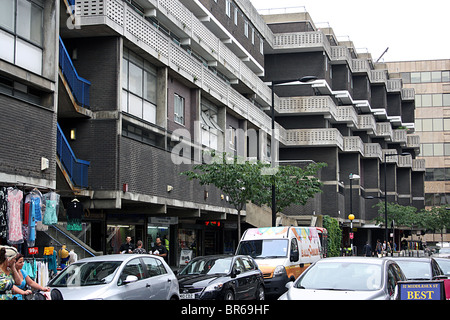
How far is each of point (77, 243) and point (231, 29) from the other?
23.2 meters

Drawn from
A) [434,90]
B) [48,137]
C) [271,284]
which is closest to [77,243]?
[48,137]

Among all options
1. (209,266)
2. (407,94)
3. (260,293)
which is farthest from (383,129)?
(209,266)

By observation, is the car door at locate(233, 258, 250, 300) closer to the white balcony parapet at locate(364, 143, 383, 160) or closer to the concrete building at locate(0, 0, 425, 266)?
the concrete building at locate(0, 0, 425, 266)

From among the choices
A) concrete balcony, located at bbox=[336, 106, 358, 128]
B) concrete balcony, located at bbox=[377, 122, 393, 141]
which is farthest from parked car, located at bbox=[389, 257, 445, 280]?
concrete balcony, located at bbox=[377, 122, 393, 141]

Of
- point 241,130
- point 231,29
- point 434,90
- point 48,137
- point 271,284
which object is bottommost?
point 271,284

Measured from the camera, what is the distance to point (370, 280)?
11.7 m

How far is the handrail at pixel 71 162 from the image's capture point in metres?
22.2

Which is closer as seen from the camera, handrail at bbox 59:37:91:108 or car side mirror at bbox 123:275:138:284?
car side mirror at bbox 123:275:138:284

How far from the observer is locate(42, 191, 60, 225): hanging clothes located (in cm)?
1802

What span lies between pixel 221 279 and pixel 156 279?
2.76 meters

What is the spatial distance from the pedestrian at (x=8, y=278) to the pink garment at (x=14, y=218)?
5.76 metres

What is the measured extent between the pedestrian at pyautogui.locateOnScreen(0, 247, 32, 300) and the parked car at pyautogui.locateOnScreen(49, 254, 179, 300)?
1033mm

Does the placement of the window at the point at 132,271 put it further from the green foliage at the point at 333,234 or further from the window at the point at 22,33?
the green foliage at the point at 333,234

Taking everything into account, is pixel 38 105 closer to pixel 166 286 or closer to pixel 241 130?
pixel 166 286
